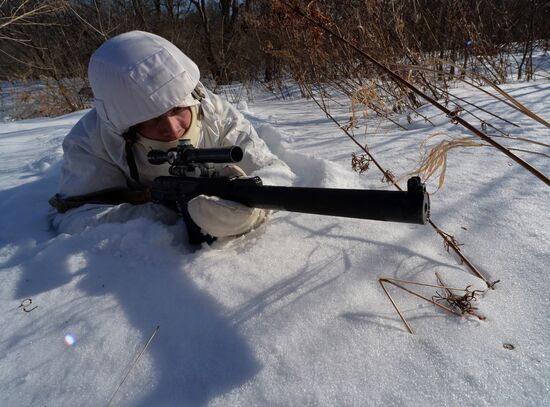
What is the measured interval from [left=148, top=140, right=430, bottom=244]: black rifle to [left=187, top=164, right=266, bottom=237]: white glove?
0.04 meters

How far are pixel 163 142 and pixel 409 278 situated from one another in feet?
3.67

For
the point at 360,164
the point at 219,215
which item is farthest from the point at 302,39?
the point at 219,215

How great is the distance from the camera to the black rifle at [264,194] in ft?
2.39

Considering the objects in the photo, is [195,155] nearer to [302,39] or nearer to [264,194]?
[264,194]

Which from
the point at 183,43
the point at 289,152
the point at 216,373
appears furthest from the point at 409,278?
the point at 183,43

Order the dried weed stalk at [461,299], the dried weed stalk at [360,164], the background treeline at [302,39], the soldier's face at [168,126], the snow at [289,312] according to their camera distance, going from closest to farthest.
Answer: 1. the snow at [289,312]
2. the dried weed stalk at [461,299]
3. the soldier's face at [168,126]
4. the dried weed stalk at [360,164]
5. the background treeline at [302,39]

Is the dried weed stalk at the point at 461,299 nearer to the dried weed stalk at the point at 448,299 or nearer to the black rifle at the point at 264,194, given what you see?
the dried weed stalk at the point at 448,299

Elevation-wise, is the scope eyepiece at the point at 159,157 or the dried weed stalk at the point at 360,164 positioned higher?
the scope eyepiece at the point at 159,157

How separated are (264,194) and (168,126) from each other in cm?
64

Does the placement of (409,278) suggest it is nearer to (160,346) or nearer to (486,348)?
(486,348)

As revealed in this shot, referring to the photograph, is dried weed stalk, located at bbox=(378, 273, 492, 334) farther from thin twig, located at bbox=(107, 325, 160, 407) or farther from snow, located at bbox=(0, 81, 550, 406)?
thin twig, located at bbox=(107, 325, 160, 407)

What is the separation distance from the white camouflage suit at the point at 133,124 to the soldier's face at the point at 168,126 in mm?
46

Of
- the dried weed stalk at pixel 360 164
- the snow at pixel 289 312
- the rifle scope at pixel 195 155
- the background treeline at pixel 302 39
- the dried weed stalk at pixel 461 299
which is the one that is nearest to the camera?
the snow at pixel 289 312

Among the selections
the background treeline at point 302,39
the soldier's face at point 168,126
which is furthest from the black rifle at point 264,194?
the background treeline at point 302,39
